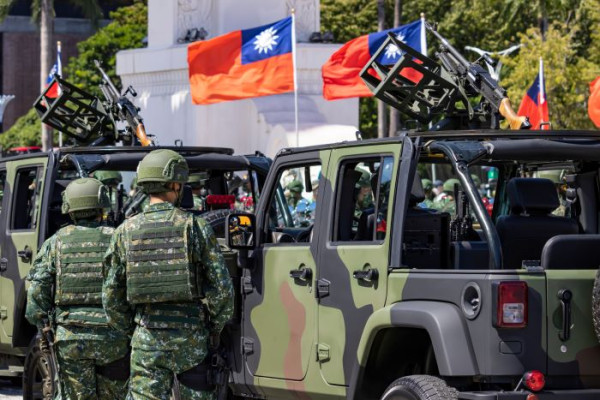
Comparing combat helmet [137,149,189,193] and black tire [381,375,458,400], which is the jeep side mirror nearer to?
combat helmet [137,149,189,193]

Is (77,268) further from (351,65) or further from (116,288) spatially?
(351,65)

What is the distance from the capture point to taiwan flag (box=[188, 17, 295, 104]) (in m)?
22.9

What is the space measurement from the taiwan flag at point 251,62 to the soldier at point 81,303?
13985 millimetres

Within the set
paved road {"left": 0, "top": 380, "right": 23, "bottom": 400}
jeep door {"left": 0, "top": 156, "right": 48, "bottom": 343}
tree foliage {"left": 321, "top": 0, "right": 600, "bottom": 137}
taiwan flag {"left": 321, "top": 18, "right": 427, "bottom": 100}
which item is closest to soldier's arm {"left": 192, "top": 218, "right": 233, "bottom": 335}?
jeep door {"left": 0, "top": 156, "right": 48, "bottom": 343}

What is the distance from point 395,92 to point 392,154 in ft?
10.2

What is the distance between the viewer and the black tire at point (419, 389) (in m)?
6.85

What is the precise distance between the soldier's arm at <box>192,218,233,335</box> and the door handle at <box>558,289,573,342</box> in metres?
1.64

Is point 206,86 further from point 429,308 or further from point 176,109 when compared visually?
point 429,308

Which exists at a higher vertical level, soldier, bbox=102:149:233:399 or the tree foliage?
the tree foliage

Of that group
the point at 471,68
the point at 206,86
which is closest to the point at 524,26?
the point at 206,86

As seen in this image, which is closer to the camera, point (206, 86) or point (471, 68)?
point (471, 68)

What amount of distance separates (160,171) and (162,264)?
47 cm

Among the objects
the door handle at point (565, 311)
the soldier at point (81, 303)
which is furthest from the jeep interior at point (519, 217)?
the soldier at point (81, 303)

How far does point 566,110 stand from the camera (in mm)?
37344
